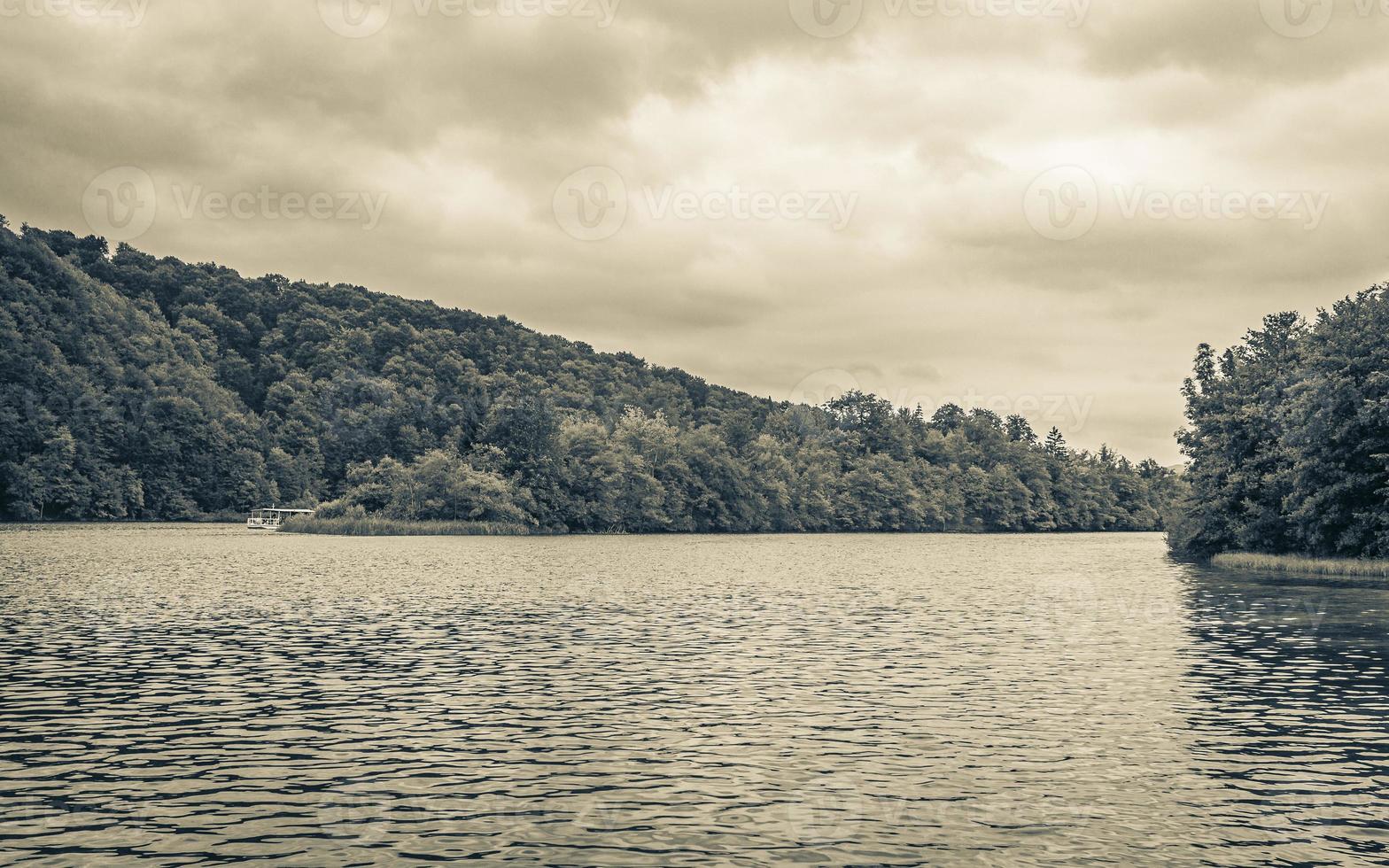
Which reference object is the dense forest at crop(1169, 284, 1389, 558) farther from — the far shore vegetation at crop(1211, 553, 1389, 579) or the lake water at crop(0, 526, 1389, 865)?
the lake water at crop(0, 526, 1389, 865)

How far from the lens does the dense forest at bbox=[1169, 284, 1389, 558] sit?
3014 inches

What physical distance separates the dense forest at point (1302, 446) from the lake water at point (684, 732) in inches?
950

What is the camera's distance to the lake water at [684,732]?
1705 centimetres

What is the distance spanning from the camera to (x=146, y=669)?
1293 inches

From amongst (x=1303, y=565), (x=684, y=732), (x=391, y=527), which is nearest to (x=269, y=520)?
(x=391, y=527)

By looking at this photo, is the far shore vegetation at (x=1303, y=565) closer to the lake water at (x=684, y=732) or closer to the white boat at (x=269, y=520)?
the lake water at (x=684, y=732)

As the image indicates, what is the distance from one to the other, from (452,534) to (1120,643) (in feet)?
428

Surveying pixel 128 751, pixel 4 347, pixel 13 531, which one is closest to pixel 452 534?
pixel 13 531

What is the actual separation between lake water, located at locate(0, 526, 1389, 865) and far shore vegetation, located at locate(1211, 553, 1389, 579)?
83.5 ft

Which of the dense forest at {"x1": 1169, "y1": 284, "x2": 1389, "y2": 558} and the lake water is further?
the dense forest at {"x1": 1169, "y1": 284, "x2": 1389, "y2": 558}

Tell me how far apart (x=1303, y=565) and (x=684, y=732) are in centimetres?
7380

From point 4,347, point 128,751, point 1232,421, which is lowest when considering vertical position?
point 128,751

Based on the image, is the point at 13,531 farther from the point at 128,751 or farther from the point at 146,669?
the point at 128,751

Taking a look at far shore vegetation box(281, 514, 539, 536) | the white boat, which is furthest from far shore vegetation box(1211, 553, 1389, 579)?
the white boat
